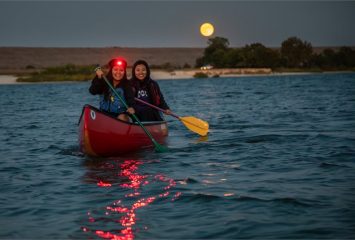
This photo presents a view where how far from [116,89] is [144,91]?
159 centimetres

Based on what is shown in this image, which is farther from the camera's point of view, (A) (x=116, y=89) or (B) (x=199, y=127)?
(B) (x=199, y=127)

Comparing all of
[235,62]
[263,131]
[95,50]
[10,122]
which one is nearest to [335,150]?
[263,131]

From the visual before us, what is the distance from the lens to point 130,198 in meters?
7.46

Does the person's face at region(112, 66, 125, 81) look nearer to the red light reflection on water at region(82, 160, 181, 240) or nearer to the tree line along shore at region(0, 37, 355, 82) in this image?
the red light reflection on water at region(82, 160, 181, 240)

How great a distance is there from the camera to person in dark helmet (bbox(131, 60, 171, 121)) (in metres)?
12.5

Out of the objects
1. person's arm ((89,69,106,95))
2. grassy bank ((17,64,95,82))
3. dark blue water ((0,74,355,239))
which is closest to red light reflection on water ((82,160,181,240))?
dark blue water ((0,74,355,239))

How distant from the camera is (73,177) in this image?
29.5ft

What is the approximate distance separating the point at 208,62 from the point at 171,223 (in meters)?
84.4

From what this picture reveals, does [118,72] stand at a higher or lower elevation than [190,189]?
higher

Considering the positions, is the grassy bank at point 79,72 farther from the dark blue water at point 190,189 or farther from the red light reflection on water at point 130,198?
the red light reflection on water at point 130,198

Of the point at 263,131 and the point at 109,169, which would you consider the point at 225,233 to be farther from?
the point at 263,131

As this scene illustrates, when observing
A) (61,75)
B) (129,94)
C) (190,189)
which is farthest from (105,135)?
(61,75)

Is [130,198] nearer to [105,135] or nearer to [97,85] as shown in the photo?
[105,135]

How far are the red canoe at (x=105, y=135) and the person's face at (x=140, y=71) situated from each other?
55.8 inches
